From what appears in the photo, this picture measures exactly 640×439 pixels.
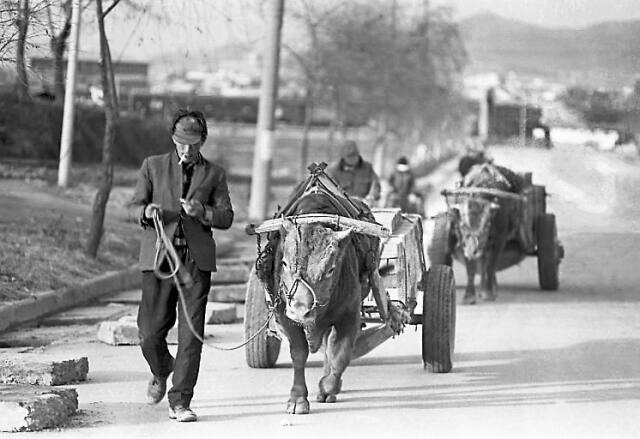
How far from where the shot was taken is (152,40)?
799 inches

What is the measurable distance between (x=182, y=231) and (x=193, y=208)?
0.88 ft

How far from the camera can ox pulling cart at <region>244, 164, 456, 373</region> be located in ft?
39.7

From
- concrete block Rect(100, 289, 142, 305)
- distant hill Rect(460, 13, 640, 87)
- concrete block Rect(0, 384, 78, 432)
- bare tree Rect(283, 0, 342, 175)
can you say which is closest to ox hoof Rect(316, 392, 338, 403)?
concrete block Rect(0, 384, 78, 432)

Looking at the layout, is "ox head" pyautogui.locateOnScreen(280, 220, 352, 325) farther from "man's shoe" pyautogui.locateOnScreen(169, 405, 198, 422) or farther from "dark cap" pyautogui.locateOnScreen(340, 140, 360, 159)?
"dark cap" pyautogui.locateOnScreen(340, 140, 360, 159)

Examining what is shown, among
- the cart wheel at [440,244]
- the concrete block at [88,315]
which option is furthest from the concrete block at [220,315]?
the cart wheel at [440,244]

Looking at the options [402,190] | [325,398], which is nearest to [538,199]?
[402,190]

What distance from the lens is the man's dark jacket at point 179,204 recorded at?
10.7 m

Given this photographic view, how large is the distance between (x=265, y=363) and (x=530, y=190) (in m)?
9.27

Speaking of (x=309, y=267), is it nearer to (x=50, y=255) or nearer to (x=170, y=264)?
(x=170, y=264)

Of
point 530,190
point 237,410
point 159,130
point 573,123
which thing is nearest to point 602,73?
point 530,190

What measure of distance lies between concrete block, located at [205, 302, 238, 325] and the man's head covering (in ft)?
20.2

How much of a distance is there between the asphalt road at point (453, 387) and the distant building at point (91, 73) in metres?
3.09

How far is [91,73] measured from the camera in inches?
1494

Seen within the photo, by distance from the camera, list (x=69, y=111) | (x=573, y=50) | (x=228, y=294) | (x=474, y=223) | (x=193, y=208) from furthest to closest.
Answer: (x=69, y=111), (x=573, y=50), (x=474, y=223), (x=228, y=294), (x=193, y=208)
